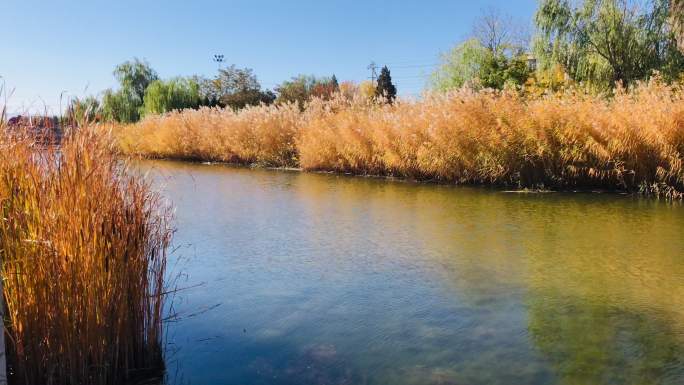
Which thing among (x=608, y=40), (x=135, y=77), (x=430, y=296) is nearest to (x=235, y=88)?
(x=135, y=77)

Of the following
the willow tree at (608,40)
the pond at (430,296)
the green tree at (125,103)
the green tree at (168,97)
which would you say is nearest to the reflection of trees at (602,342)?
the pond at (430,296)

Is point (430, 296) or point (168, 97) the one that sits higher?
point (168, 97)

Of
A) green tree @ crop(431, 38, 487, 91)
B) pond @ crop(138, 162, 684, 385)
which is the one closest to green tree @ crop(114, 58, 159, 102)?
green tree @ crop(431, 38, 487, 91)

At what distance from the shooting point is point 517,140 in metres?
10.2

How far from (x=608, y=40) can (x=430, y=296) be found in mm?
18699

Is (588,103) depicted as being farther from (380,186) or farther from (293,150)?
(293,150)

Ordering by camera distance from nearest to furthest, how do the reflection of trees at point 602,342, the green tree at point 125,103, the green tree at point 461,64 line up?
the reflection of trees at point 602,342 < the green tree at point 461,64 < the green tree at point 125,103

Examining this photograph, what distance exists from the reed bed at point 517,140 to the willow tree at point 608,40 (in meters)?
9.32

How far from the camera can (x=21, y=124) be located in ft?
9.10

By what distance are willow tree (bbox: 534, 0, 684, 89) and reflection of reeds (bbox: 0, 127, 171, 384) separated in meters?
19.9

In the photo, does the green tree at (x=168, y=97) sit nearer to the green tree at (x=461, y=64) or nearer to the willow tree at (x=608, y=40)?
the green tree at (x=461, y=64)

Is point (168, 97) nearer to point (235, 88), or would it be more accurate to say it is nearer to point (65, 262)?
point (235, 88)

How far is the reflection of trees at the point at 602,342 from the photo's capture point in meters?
2.97

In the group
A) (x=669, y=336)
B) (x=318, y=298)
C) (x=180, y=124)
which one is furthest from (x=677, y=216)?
(x=180, y=124)
